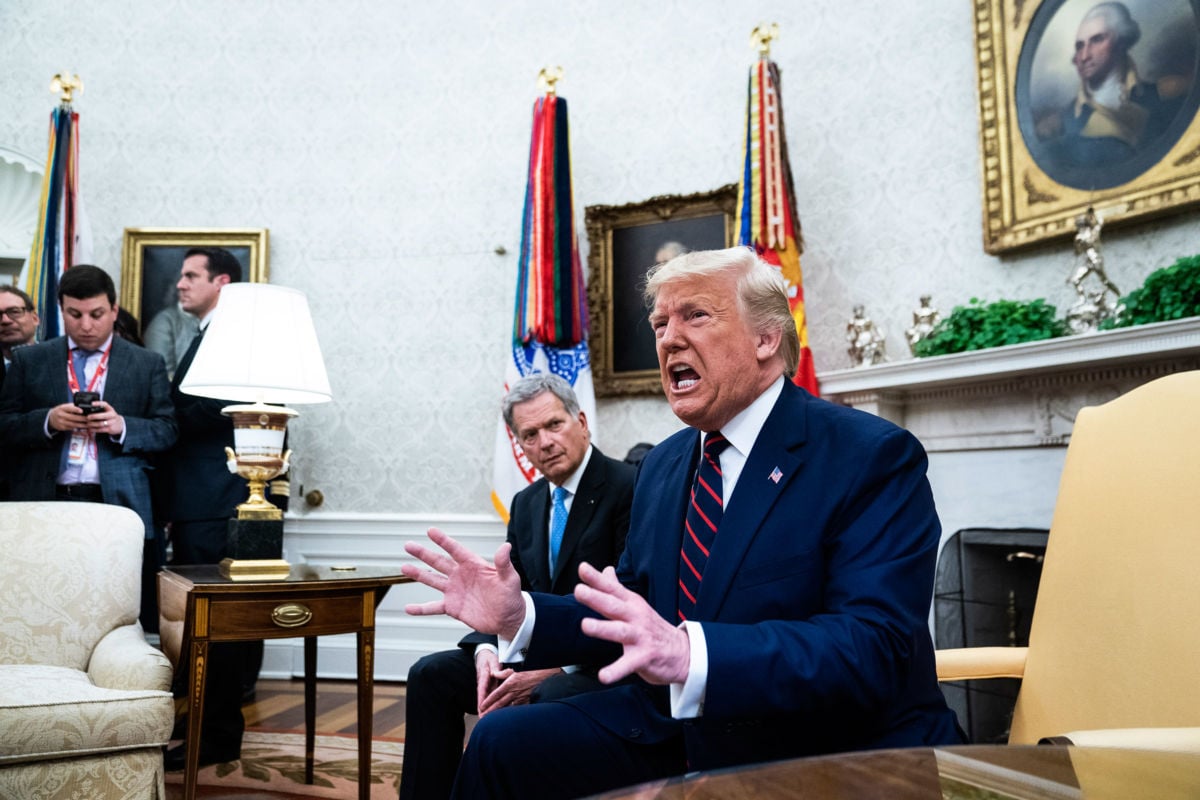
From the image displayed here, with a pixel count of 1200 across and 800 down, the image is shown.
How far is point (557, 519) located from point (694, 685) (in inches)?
60.1

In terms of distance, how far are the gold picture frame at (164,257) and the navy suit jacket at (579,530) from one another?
310 centimetres

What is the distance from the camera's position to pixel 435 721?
213 centimetres

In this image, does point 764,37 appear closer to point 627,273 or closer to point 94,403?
point 627,273

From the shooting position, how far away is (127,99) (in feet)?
16.8

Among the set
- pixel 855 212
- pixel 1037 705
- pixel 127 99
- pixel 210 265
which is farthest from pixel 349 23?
pixel 1037 705

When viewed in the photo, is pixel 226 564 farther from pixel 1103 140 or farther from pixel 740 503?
pixel 1103 140

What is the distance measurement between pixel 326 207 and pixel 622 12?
2.13 meters

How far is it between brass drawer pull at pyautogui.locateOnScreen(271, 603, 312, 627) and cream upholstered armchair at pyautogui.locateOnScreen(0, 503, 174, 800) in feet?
0.99

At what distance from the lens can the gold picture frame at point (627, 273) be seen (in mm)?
4402

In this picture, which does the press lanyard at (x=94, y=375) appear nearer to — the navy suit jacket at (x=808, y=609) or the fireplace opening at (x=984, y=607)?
the navy suit jacket at (x=808, y=609)

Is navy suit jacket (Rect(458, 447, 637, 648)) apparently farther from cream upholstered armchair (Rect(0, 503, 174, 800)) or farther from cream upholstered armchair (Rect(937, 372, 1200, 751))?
cream upholstered armchair (Rect(937, 372, 1200, 751))

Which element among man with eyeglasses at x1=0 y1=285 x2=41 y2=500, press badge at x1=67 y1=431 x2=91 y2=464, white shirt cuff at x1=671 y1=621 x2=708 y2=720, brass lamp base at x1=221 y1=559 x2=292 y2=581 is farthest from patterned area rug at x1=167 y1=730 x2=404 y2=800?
man with eyeglasses at x1=0 y1=285 x2=41 y2=500

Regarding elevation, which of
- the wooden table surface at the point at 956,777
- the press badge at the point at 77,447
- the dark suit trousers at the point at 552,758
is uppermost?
the press badge at the point at 77,447

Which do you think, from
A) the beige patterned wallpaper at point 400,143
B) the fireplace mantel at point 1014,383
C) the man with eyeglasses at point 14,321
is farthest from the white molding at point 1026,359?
the man with eyeglasses at point 14,321
